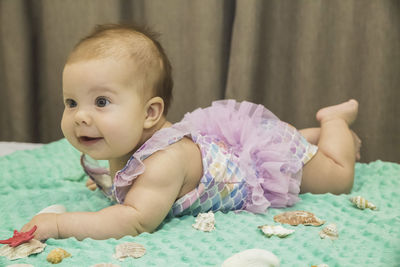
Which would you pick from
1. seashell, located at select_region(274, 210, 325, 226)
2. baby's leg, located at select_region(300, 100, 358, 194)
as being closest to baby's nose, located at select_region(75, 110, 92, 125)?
seashell, located at select_region(274, 210, 325, 226)

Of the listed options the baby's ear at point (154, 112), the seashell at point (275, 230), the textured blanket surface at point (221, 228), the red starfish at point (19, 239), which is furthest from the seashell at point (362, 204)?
the red starfish at point (19, 239)

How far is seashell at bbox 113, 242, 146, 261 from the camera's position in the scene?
0.86 m

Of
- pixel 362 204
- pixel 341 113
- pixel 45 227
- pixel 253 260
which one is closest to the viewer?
pixel 253 260

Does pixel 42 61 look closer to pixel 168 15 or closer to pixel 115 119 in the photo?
pixel 168 15

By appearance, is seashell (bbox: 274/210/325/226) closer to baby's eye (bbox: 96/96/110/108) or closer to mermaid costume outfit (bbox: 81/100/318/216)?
mermaid costume outfit (bbox: 81/100/318/216)

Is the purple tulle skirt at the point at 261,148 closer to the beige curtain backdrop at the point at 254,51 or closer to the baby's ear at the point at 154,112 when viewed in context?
the baby's ear at the point at 154,112

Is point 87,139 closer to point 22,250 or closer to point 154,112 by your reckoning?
point 154,112

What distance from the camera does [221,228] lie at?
1032mm

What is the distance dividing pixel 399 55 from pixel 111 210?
4.48ft

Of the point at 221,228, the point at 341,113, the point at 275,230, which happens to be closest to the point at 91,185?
the point at 221,228

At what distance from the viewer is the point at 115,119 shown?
100cm

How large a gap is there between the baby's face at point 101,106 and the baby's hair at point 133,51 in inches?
0.9

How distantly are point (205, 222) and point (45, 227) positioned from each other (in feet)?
1.11

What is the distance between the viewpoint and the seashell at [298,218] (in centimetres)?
106
